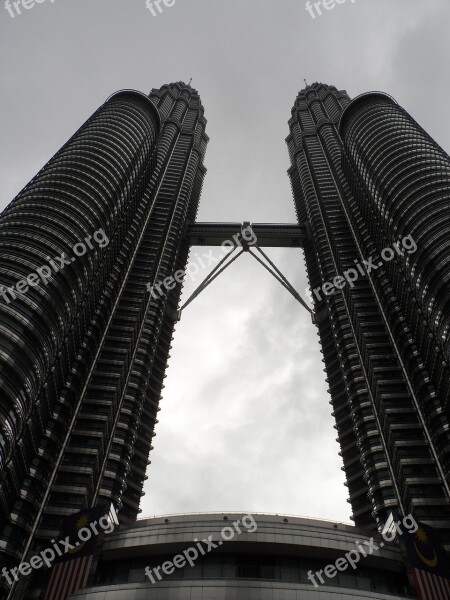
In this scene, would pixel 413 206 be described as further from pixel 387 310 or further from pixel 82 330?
pixel 82 330

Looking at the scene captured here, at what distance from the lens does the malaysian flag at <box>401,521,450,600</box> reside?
48.2m

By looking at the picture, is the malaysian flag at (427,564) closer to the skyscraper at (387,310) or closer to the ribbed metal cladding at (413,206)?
the skyscraper at (387,310)

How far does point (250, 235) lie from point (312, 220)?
17002 mm

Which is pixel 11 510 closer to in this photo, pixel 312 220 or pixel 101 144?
pixel 101 144

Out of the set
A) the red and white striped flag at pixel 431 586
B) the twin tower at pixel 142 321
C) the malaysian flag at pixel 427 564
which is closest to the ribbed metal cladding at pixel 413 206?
the twin tower at pixel 142 321

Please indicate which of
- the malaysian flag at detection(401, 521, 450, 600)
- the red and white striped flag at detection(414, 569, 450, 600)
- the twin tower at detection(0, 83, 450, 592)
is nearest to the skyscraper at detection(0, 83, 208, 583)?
the twin tower at detection(0, 83, 450, 592)

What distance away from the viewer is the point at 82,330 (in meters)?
88.7

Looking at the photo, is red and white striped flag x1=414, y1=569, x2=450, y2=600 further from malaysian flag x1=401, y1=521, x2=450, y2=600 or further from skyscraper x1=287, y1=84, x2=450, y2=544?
skyscraper x1=287, y1=84, x2=450, y2=544

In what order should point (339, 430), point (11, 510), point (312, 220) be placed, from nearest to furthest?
point (11, 510) < point (339, 430) < point (312, 220)

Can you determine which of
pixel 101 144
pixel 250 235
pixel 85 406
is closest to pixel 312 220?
pixel 250 235

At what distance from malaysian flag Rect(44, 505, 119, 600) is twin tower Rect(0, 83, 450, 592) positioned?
11.0m

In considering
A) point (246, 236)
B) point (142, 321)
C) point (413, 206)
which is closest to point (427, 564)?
point (413, 206)

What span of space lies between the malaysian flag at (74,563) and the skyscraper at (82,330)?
10.3 m

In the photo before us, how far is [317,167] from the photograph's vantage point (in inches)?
6309
